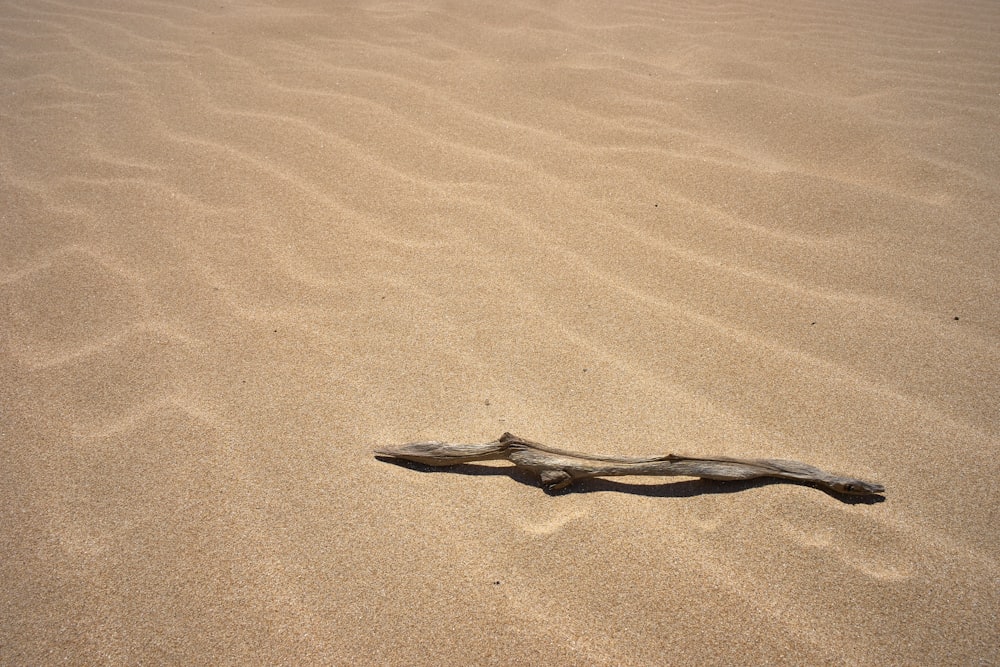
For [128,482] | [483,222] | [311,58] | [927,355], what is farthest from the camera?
[311,58]

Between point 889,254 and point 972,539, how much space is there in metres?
1.04

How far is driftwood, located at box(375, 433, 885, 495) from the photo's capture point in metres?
1.36

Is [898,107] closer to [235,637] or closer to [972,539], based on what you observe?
[972,539]

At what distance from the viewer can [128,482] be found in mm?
1406

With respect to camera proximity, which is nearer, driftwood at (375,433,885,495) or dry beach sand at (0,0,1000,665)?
dry beach sand at (0,0,1000,665)

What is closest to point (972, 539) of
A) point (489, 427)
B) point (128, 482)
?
point (489, 427)

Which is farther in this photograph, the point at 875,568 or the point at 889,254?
the point at 889,254

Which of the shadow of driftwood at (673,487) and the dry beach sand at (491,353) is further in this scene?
the shadow of driftwood at (673,487)

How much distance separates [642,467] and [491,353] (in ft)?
1.75

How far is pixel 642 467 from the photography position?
1.38 m

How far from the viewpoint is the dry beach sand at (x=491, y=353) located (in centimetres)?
119

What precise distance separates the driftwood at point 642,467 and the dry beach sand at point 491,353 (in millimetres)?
36

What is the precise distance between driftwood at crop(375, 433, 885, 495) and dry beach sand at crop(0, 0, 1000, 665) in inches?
1.4

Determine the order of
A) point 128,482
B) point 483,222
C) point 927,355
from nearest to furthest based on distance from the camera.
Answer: point 128,482
point 927,355
point 483,222
